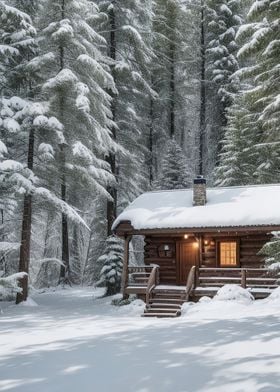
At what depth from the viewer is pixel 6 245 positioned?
63.0 ft

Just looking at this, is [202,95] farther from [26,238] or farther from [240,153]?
[26,238]

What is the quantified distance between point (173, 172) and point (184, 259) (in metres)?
10.3

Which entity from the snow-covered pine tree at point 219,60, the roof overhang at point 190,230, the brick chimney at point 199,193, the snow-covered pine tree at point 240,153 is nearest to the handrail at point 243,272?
the roof overhang at point 190,230

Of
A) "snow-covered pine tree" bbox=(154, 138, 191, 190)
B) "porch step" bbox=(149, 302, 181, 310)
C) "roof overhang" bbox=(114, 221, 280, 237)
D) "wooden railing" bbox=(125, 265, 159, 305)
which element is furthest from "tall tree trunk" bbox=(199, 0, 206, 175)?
"porch step" bbox=(149, 302, 181, 310)

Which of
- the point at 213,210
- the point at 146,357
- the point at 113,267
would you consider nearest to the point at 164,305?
the point at 213,210

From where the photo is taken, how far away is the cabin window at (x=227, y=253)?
867 inches

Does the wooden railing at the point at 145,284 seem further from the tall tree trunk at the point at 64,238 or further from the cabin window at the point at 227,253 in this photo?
the tall tree trunk at the point at 64,238

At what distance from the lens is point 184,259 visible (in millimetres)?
23125

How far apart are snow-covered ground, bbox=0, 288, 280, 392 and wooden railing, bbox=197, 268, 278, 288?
14.4 feet

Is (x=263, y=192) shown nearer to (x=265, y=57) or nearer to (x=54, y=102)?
(x=265, y=57)

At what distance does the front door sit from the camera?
2297 cm

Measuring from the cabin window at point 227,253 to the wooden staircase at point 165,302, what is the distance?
2.80 m

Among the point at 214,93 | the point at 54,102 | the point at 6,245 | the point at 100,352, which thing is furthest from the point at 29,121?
the point at 214,93

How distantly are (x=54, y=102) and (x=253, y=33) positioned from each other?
9247 mm
